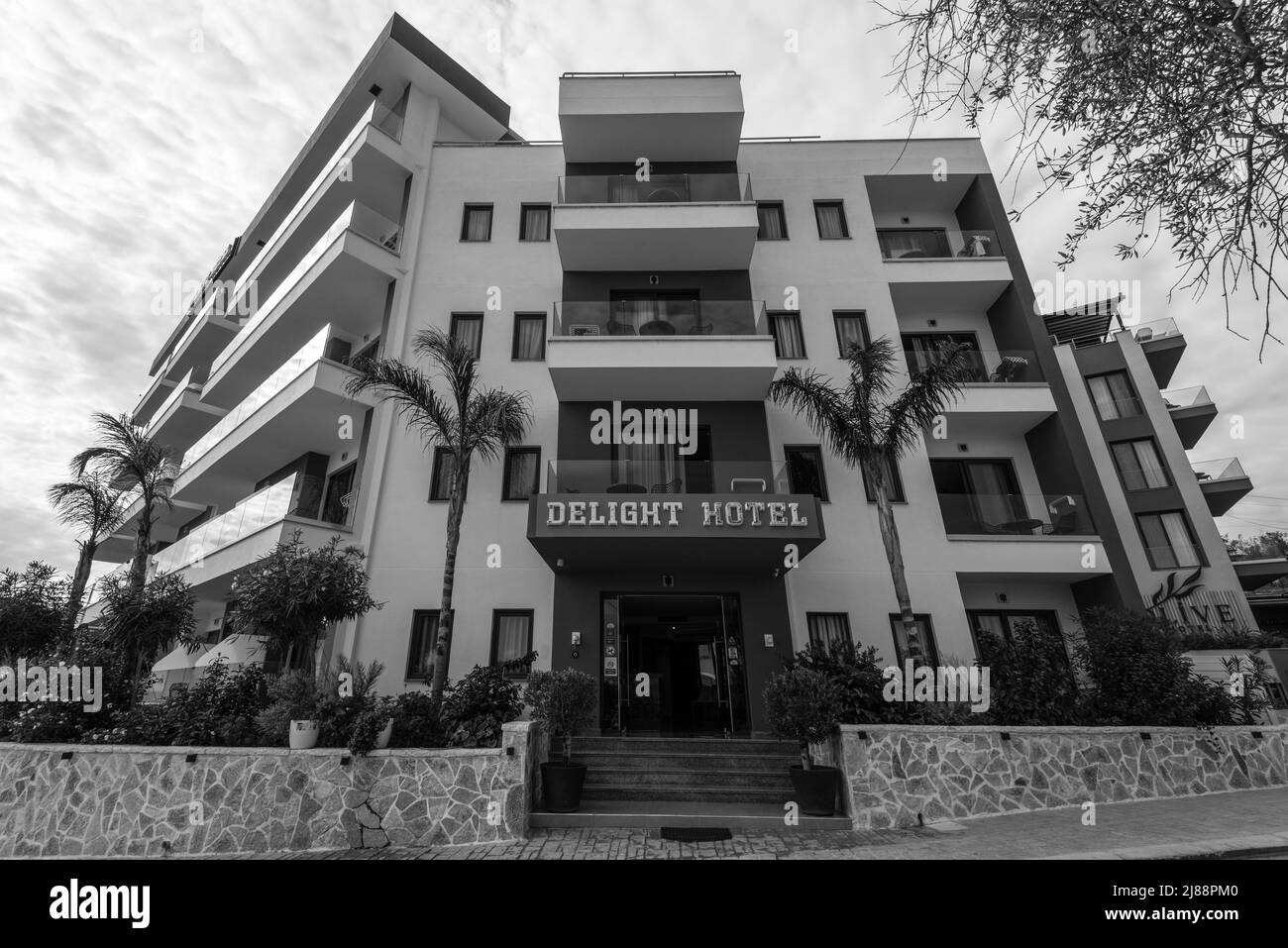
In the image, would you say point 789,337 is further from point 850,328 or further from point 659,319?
point 659,319

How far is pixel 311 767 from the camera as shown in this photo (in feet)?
25.1

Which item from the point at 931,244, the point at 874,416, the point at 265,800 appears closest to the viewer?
the point at 265,800

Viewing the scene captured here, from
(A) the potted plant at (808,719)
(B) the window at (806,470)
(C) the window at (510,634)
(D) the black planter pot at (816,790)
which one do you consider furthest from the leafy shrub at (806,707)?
(C) the window at (510,634)

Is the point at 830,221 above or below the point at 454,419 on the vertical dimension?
above

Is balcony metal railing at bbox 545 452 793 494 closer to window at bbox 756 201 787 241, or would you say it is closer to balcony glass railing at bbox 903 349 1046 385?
balcony glass railing at bbox 903 349 1046 385

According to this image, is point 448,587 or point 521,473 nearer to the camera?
point 448,587

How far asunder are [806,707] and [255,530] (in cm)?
1228

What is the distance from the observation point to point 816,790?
26.7 feet

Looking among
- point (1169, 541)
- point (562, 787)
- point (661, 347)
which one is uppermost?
point (661, 347)

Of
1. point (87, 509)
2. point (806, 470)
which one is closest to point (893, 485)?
point (806, 470)

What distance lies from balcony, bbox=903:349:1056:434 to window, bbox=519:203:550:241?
10.7 metres

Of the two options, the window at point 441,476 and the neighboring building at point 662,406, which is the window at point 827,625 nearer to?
the neighboring building at point 662,406
